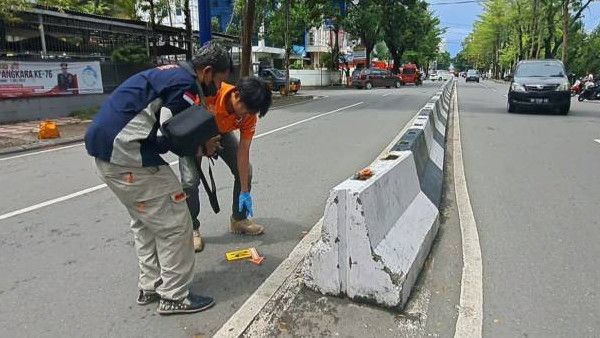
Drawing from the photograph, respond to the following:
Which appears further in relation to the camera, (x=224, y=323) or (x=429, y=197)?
(x=429, y=197)

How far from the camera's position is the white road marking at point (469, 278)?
9.88 ft

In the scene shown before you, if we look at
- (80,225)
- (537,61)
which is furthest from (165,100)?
(537,61)

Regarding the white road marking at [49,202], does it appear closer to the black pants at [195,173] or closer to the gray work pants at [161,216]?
the black pants at [195,173]

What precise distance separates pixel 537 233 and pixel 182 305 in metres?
3.22

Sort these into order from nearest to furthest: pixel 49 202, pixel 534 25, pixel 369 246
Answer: pixel 369 246
pixel 49 202
pixel 534 25

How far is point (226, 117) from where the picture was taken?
3.75m

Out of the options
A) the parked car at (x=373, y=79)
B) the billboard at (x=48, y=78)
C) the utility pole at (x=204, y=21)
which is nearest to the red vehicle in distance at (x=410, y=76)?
the parked car at (x=373, y=79)

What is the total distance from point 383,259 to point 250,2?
17.1 meters

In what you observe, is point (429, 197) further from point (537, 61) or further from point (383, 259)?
point (537, 61)

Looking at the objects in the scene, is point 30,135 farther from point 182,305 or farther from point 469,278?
point 469,278

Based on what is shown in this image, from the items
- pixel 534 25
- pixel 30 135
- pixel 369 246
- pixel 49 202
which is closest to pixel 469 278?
pixel 369 246

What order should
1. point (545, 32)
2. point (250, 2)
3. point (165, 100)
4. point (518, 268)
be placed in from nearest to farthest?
point (165, 100)
point (518, 268)
point (250, 2)
point (545, 32)

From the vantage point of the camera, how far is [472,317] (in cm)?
310

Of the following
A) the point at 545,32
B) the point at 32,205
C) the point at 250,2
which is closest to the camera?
the point at 32,205
